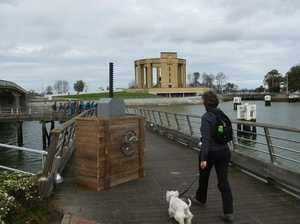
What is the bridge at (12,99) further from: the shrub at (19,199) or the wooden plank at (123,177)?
the shrub at (19,199)

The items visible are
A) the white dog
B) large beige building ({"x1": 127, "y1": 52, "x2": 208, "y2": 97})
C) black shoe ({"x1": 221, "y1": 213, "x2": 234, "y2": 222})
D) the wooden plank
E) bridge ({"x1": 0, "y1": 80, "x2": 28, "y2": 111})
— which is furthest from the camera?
large beige building ({"x1": 127, "y1": 52, "x2": 208, "y2": 97})

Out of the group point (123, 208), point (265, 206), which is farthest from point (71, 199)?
point (265, 206)

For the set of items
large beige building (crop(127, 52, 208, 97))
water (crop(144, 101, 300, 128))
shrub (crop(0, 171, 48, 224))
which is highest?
large beige building (crop(127, 52, 208, 97))

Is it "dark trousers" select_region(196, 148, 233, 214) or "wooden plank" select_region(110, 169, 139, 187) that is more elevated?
"dark trousers" select_region(196, 148, 233, 214)

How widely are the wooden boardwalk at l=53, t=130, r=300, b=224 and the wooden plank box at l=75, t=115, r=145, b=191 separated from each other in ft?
0.69

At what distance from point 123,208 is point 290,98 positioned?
10848 cm

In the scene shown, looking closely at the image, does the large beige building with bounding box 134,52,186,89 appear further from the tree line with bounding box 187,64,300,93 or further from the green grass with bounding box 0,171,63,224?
the green grass with bounding box 0,171,63,224

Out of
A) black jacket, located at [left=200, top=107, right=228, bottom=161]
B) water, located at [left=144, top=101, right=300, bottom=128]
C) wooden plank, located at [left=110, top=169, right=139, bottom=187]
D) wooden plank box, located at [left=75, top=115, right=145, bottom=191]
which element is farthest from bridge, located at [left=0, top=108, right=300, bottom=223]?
water, located at [left=144, top=101, right=300, bottom=128]

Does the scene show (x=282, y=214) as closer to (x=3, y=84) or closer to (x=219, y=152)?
(x=219, y=152)

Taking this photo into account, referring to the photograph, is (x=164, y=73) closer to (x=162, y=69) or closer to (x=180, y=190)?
(x=162, y=69)

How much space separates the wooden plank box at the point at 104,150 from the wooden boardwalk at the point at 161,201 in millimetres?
210

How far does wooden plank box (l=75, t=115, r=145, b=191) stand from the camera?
19.3ft

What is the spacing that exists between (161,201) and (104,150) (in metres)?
1.43

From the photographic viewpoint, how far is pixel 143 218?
4746 millimetres
